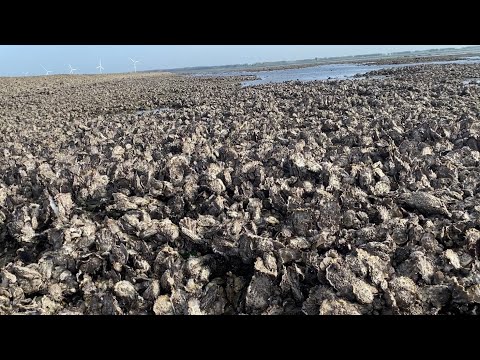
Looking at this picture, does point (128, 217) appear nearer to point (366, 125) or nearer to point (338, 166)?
point (338, 166)

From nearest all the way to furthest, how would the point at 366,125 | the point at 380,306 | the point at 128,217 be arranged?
the point at 380,306
the point at 128,217
the point at 366,125

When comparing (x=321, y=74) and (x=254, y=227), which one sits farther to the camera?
(x=321, y=74)

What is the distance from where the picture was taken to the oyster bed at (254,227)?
162 inches

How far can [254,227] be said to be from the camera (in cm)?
529

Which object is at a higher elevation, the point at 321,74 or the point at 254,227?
the point at 321,74

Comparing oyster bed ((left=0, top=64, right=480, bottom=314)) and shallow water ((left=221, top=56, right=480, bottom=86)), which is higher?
shallow water ((left=221, top=56, right=480, bottom=86))

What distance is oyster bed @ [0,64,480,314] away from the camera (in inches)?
162

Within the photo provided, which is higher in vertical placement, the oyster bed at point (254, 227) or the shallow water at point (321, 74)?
the shallow water at point (321, 74)

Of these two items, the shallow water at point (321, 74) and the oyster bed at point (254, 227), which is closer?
the oyster bed at point (254, 227)
